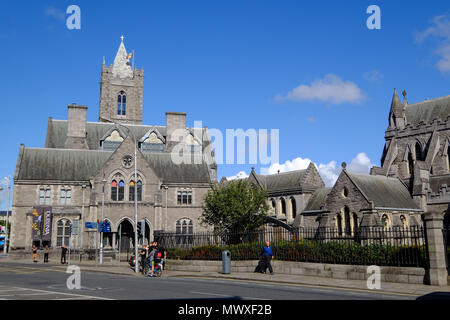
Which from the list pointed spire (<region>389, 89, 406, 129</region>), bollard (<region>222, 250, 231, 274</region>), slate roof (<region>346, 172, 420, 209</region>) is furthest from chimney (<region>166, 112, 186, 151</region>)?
bollard (<region>222, 250, 231, 274</region>)

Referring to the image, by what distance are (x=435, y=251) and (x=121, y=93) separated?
62.6 metres

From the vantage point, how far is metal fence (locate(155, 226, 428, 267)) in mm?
20312

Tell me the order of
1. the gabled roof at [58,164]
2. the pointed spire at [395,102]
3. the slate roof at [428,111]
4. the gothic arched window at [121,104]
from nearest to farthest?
the gabled roof at [58,164]
the slate roof at [428,111]
the pointed spire at [395,102]
the gothic arched window at [121,104]

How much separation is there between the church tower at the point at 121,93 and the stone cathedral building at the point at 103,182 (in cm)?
946

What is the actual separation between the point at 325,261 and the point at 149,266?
10.3 m

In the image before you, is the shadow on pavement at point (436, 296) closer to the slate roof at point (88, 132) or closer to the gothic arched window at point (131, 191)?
the gothic arched window at point (131, 191)

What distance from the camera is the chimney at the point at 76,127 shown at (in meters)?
59.2

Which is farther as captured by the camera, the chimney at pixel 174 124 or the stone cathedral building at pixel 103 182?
the chimney at pixel 174 124

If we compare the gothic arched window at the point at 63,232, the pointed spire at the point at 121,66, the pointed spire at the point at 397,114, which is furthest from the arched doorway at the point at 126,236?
the pointed spire at the point at 397,114
